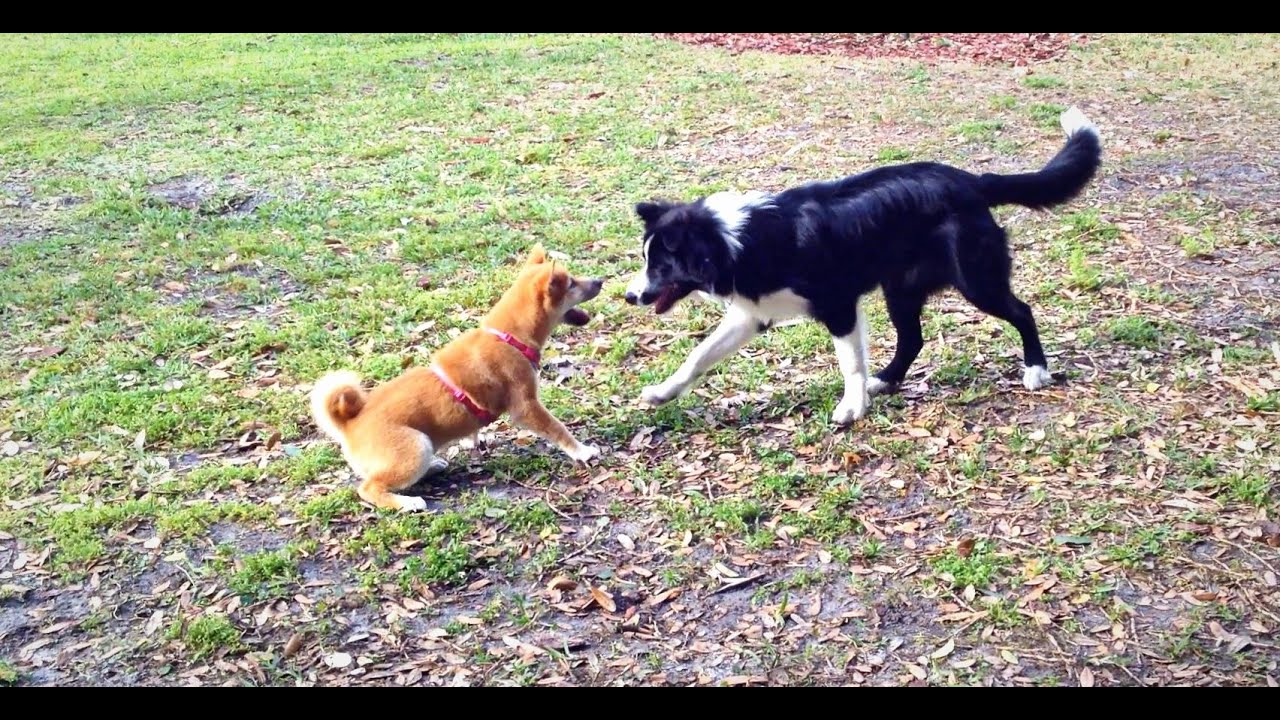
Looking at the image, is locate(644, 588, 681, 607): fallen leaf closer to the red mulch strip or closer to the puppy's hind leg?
the puppy's hind leg

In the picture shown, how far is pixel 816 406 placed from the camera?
5.63 meters

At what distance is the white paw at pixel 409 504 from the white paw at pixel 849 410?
2.17 meters

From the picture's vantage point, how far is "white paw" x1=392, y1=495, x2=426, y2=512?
15.6 ft

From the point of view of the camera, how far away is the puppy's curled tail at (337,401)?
4.85 metres

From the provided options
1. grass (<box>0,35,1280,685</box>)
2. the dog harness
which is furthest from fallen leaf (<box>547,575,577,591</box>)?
the dog harness

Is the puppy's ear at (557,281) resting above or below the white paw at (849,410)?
above

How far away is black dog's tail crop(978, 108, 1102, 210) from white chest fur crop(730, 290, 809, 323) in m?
1.14

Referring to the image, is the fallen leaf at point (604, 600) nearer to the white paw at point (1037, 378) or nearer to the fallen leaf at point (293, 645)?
the fallen leaf at point (293, 645)

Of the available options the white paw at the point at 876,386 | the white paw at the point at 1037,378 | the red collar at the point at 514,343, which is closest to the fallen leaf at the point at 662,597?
the red collar at the point at 514,343

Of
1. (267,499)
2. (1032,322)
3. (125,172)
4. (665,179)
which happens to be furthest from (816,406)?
(125,172)

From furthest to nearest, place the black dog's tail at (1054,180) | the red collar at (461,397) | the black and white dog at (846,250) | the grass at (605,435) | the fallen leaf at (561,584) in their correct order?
the black dog's tail at (1054,180) < the black and white dog at (846,250) < the red collar at (461,397) < the fallen leaf at (561,584) < the grass at (605,435)

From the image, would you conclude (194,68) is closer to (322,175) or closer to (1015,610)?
(322,175)

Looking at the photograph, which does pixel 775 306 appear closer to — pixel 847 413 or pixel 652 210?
pixel 847 413

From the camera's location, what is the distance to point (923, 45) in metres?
14.2
